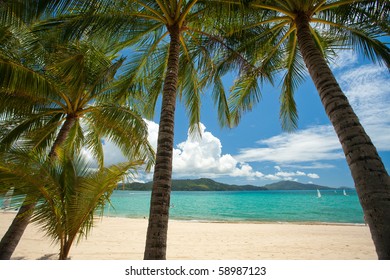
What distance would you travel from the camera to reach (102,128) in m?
6.89

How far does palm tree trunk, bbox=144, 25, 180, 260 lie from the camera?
119 inches

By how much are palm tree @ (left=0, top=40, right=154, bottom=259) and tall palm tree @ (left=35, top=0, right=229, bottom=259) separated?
2.46 feet

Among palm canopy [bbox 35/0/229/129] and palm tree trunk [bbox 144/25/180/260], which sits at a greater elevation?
palm canopy [bbox 35/0/229/129]

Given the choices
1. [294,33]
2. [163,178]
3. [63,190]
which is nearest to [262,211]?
[294,33]

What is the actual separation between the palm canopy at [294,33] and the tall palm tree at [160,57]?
939mm

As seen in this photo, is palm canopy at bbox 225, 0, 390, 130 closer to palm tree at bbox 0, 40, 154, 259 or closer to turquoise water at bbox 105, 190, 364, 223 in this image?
palm tree at bbox 0, 40, 154, 259

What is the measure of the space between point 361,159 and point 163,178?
263 centimetres

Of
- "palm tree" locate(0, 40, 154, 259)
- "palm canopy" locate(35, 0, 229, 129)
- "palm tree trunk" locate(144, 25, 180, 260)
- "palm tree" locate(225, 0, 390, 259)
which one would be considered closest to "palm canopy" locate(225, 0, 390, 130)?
"palm tree" locate(225, 0, 390, 259)

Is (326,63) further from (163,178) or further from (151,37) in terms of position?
(151,37)

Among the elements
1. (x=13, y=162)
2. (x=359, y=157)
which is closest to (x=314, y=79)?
(x=359, y=157)

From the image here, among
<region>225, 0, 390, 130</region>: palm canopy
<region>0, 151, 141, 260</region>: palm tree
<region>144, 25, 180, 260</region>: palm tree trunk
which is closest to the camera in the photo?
<region>144, 25, 180, 260</region>: palm tree trunk

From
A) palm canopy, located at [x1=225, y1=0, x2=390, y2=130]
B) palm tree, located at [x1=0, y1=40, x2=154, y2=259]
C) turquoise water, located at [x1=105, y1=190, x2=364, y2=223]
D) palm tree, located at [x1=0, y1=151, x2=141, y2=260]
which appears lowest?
turquoise water, located at [x1=105, y1=190, x2=364, y2=223]

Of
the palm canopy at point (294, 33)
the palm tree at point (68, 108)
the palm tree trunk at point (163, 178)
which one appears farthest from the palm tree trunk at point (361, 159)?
the palm tree at point (68, 108)
